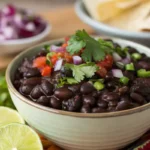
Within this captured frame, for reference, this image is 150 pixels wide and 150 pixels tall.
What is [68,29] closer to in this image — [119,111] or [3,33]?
[3,33]

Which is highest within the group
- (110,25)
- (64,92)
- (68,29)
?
(64,92)

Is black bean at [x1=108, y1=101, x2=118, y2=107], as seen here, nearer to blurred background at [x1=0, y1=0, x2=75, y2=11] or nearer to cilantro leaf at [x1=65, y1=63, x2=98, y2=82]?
cilantro leaf at [x1=65, y1=63, x2=98, y2=82]

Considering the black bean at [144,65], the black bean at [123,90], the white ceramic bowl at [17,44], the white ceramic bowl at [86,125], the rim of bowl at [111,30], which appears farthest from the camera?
the white ceramic bowl at [17,44]

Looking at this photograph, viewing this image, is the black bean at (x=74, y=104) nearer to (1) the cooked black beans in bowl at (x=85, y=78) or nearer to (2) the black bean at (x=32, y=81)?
(1) the cooked black beans in bowl at (x=85, y=78)

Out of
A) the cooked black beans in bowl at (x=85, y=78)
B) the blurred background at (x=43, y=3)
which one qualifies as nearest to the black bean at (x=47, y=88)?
the cooked black beans in bowl at (x=85, y=78)

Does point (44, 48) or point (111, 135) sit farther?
point (44, 48)

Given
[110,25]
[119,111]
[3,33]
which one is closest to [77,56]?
[119,111]
